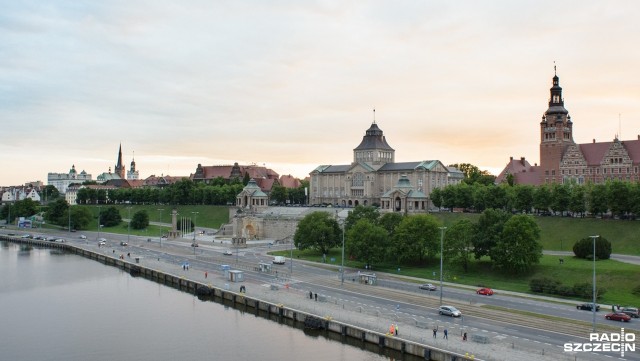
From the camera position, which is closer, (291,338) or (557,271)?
(291,338)

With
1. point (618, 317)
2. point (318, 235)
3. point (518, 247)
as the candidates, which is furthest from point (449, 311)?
point (318, 235)

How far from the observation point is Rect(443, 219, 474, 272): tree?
9456 centimetres

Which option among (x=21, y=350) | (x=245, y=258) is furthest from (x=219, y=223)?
(x=21, y=350)

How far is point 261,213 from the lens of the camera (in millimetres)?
172000

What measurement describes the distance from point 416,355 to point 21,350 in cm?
3985

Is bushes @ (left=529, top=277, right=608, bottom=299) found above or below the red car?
above

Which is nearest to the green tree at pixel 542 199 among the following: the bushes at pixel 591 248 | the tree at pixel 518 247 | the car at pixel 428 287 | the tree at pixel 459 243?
the bushes at pixel 591 248

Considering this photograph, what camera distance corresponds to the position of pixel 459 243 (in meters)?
94.4

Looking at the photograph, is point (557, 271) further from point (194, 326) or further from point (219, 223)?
point (219, 223)

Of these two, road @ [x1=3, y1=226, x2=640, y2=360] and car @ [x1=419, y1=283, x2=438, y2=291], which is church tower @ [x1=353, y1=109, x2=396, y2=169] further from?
car @ [x1=419, y1=283, x2=438, y2=291]

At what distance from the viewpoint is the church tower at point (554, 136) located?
562 ft

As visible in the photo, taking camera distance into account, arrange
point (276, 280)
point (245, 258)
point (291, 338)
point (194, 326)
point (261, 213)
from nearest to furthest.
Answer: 1. point (291, 338)
2. point (194, 326)
3. point (276, 280)
4. point (245, 258)
5. point (261, 213)
